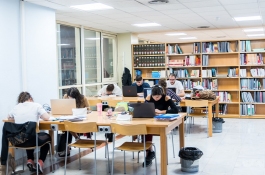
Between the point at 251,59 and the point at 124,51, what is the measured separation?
4.02m

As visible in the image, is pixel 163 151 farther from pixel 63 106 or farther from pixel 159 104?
pixel 63 106

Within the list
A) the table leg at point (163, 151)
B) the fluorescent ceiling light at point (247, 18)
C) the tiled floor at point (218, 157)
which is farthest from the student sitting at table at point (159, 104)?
the fluorescent ceiling light at point (247, 18)

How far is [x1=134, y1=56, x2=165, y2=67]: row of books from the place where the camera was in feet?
37.0

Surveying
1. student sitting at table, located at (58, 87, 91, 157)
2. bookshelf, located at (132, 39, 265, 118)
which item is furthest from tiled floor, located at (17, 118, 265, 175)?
bookshelf, located at (132, 39, 265, 118)

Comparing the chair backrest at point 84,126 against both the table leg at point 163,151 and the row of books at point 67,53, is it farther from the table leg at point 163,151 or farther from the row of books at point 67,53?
the row of books at point 67,53

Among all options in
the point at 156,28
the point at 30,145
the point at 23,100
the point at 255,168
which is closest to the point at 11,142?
the point at 30,145

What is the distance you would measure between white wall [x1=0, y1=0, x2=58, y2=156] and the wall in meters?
5.03

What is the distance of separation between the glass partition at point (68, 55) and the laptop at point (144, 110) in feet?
13.6

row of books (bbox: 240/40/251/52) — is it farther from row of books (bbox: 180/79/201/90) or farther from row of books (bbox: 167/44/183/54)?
row of books (bbox: 167/44/183/54)

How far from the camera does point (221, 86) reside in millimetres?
10500

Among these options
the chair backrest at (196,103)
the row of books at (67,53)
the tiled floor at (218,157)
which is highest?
the row of books at (67,53)

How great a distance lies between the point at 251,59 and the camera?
396 inches

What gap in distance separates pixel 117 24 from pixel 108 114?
15.8 feet

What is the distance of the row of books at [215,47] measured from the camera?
1025 cm
